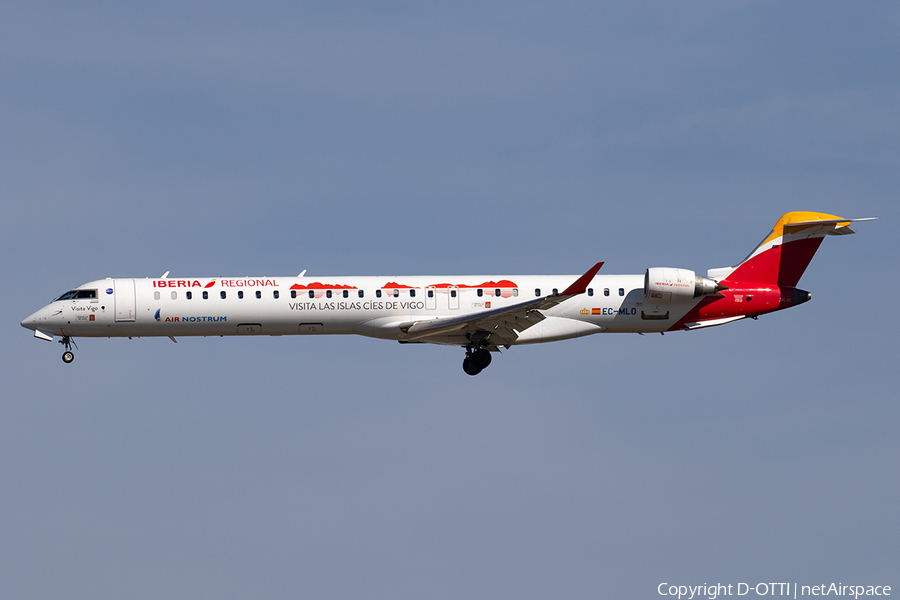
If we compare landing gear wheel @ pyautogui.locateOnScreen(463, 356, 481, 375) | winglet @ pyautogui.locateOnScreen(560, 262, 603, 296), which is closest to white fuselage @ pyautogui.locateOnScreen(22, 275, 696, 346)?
landing gear wheel @ pyautogui.locateOnScreen(463, 356, 481, 375)

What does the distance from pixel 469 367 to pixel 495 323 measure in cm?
247

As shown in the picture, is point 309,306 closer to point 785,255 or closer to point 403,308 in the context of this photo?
point 403,308

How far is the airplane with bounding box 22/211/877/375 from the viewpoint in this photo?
110ft

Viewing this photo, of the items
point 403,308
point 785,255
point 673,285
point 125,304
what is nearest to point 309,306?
point 403,308

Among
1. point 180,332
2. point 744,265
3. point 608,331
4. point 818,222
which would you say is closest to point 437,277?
point 608,331

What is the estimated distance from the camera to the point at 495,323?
1291 inches

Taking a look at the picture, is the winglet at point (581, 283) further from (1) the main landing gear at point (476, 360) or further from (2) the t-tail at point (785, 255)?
(2) the t-tail at point (785, 255)

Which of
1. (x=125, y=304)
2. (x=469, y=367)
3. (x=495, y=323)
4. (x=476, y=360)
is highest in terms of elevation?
(x=125, y=304)

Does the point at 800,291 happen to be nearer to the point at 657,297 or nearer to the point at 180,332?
the point at 657,297

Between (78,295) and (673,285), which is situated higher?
(78,295)

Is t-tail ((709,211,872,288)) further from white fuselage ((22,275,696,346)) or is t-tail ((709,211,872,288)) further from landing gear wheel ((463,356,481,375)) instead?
landing gear wheel ((463,356,481,375))

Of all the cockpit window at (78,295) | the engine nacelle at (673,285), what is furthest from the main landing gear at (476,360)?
the cockpit window at (78,295)

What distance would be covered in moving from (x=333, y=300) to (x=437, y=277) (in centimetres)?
Result: 361

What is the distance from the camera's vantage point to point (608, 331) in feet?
115
